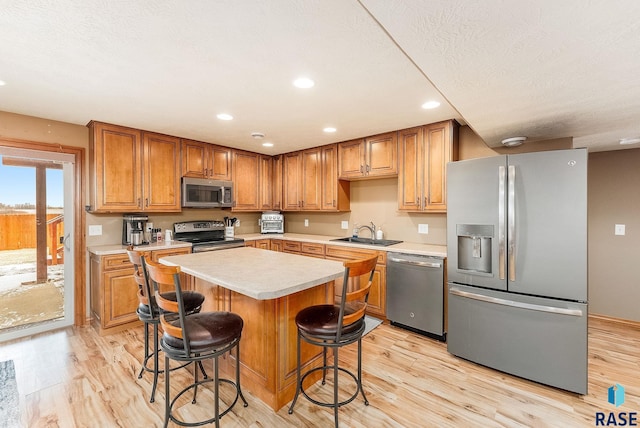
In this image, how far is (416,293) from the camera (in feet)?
9.89

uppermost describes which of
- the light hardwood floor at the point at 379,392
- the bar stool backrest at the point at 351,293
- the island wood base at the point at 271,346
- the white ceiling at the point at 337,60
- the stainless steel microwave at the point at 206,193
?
the white ceiling at the point at 337,60

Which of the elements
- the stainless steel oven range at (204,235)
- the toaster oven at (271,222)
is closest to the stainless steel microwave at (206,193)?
the stainless steel oven range at (204,235)

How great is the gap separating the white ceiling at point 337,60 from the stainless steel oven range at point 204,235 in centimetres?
166

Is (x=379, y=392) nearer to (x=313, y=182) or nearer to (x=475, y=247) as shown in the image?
(x=475, y=247)

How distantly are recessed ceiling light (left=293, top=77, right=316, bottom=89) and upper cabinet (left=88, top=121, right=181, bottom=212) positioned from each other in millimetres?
2405

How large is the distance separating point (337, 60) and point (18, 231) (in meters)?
3.82

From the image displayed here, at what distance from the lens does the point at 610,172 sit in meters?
3.38

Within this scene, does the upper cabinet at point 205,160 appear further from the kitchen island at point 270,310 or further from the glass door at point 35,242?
the kitchen island at point 270,310

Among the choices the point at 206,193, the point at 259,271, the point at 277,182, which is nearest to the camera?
the point at 259,271

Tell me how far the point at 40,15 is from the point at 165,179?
247 cm

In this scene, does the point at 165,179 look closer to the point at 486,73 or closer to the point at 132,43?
the point at 132,43

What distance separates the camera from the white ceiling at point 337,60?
1180 mm

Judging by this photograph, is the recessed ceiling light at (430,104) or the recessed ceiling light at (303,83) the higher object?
the recessed ceiling light at (303,83)

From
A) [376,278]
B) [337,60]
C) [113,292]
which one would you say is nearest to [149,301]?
[113,292]
